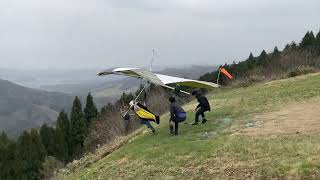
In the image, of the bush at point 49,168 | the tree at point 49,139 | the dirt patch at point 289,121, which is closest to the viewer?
the dirt patch at point 289,121

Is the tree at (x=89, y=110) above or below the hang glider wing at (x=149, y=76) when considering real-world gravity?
below

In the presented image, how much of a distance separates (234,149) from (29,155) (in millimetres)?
60136

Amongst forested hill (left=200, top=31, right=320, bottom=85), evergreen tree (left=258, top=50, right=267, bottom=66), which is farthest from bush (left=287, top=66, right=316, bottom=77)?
evergreen tree (left=258, top=50, right=267, bottom=66)

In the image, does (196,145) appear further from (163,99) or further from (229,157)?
(163,99)

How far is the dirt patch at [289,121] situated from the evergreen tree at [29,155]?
165 ft

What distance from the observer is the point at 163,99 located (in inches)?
1901

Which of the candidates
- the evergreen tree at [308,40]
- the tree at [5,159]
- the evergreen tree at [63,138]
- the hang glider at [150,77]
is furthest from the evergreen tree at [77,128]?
the hang glider at [150,77]

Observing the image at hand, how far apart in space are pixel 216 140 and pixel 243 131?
1658 millimetres

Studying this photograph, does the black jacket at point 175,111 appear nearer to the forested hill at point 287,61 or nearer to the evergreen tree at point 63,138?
the forested hill at point 287,61

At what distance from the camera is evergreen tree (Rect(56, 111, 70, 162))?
76.1 meters

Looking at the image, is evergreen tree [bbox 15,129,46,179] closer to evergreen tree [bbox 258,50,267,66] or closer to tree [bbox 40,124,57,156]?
tree [bbox 40,124,57,156]

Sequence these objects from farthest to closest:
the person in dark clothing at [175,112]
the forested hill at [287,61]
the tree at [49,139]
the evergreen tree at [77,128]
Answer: the evergreen tree at [77,128]
the tree at [49,139]
the forested hill at [287,61]
the person in dark clothing at [175,112]

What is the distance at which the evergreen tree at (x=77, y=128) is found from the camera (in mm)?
79125

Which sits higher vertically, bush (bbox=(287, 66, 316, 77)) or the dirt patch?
bush (bbox=(287, 66, 316, 77))
